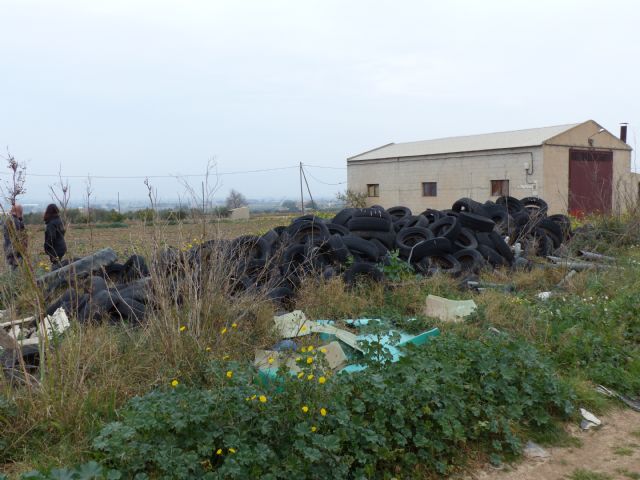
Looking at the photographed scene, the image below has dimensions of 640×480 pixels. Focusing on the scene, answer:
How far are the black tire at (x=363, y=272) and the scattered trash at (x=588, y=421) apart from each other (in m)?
3.38

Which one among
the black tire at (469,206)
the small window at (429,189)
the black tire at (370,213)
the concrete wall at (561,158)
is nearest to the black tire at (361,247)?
the black tire at (370,213)

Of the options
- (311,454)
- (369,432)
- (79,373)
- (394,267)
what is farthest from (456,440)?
(394,267)

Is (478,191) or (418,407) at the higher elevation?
(478,191)

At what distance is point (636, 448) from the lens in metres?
4.20

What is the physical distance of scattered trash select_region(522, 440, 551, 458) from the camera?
410 centimetres

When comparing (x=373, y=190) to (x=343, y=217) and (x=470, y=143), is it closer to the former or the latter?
(x=470, y=143)

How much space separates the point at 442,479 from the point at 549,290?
18.4ft

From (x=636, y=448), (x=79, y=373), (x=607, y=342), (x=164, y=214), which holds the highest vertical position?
(x=164, y=214)

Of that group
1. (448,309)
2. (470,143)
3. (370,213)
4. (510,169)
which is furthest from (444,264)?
(470,143)

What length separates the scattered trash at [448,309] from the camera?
21.4ft

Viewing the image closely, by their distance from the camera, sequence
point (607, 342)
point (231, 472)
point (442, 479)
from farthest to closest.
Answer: point (607, 342) → point (442, 479) → point (231, 472)

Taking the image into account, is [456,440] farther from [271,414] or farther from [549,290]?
[549,290]

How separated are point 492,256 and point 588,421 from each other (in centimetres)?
527

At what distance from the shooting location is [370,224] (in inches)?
384
